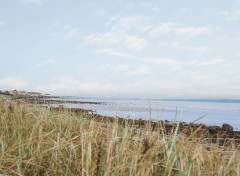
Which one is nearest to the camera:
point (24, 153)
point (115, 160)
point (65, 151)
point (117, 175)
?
point (117, 175)

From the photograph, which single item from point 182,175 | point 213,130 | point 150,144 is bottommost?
point 213,130

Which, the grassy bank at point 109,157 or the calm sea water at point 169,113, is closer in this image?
the grassy bank at point 109,157

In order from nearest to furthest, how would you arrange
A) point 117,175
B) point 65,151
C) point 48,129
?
point 117,175 < point 65,151 < point 48,129

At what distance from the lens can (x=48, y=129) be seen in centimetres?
359

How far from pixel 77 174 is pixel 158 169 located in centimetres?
79

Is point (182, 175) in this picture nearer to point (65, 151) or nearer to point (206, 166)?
point (206, 166)

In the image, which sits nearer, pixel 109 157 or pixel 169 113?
pixel 109 157

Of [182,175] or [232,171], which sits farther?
[232,171]

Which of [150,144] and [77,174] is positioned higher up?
[150,144]

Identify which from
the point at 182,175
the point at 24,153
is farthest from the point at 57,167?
the point at 182,175

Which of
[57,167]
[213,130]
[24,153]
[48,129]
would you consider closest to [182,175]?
[57,167]

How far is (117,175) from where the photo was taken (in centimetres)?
186

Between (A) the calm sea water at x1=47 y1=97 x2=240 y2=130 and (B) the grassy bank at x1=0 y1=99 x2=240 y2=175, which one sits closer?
(B) the grassy bank at x1=0 y1=99 x2=240 y2=175

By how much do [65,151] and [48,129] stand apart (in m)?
Result: 1.23
